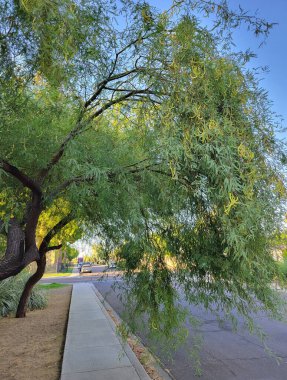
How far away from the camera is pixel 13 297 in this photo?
47.7 feet

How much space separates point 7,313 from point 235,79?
1255 centimetres

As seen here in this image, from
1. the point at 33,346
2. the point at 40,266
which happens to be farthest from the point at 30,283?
the point at 33,346

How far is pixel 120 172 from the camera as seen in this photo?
443 cm

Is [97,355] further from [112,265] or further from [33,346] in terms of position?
[112,265]

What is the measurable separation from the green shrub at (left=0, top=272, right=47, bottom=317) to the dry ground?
2.42 ft

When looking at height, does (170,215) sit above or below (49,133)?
below

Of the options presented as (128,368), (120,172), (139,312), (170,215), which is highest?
(120,172)

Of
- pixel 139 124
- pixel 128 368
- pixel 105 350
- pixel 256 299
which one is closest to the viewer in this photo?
pixel 256 299

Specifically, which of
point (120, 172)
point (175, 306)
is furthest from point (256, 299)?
point (120, 172)

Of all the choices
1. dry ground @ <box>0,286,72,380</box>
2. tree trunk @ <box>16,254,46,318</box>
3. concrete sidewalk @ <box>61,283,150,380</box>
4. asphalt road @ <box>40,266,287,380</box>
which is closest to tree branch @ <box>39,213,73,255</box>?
tree trunk @ <box>16,254,46,318</box>

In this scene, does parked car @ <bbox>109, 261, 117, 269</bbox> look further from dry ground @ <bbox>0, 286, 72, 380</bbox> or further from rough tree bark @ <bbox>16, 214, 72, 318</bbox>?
rough tree bark @ <bbox>16, 214, 72, 318</bbox>

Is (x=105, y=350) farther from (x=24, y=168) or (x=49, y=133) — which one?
(x=49, y=133)

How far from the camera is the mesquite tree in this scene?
371cm

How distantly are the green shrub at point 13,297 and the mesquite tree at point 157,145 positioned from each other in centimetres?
958
